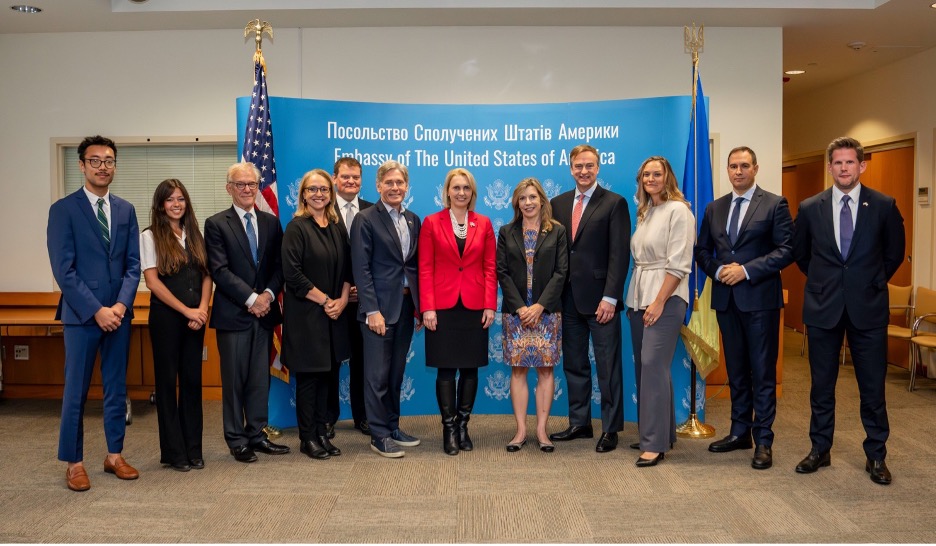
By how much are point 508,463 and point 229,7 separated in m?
3.94

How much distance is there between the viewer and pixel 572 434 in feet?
15.5

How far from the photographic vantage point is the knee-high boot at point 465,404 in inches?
174

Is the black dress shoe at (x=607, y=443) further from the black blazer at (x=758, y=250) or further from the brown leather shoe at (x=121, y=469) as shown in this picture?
the brown leather shoe at (x=121, y=469)

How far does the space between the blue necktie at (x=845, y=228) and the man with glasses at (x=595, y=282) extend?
1078 mm

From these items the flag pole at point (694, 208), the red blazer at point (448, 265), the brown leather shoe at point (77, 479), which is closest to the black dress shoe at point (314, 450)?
the red blazer at point (448, 265)

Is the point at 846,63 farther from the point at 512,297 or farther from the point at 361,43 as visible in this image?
the point at 512,297

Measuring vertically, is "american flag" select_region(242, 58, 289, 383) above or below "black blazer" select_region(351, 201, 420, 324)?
above

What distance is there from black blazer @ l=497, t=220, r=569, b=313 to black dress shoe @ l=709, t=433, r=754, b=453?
1218 millimetres

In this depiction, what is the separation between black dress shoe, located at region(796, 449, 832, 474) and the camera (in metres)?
4.06

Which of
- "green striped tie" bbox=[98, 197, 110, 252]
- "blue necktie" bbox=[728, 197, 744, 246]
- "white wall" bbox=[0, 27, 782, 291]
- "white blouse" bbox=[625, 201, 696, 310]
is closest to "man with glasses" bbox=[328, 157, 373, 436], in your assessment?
"green striped tie" bbox=[98, 197, 110, 252]

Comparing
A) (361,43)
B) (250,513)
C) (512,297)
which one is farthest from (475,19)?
(250,513)

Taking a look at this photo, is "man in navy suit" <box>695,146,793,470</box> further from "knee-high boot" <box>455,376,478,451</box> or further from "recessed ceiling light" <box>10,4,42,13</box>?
"recessed ceiling light" <box>10,4,42,13</box>

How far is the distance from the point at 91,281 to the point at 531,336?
7.52 feet

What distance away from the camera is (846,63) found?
26.8ft
